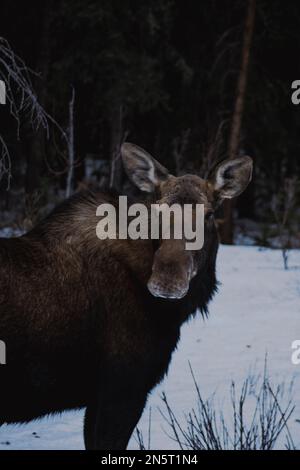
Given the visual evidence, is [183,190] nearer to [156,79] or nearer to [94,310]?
[94,310]

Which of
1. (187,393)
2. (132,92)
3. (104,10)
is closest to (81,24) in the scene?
(104,10)

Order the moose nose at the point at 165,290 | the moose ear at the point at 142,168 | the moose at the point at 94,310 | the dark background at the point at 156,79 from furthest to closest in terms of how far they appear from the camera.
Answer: the dark background at the point at 156,79, the moose ear at the point at 142,168, the moose at the point at 94,310, the moose nose at the point at 165,290

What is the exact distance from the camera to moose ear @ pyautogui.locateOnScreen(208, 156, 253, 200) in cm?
530

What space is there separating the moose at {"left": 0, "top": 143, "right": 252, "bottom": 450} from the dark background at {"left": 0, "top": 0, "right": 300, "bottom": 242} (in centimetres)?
1339

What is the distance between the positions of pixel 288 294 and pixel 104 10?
11.3 metres

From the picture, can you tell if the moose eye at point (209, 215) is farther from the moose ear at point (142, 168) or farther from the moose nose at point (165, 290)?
the moose nose at point (165, 290)

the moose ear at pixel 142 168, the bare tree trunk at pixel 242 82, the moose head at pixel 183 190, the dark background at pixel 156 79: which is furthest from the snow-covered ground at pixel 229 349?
the dark background at pixel 156 79

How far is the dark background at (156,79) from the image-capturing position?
19891mm

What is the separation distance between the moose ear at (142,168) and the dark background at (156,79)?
43.1 ft

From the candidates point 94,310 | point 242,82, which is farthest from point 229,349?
point 242,82

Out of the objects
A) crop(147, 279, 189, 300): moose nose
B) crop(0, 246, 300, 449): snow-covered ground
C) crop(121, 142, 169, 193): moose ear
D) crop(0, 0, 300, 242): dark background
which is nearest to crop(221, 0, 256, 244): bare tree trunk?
crop(0, 0, 300, 242): dark background

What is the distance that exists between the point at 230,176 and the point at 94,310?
4.69 ft
